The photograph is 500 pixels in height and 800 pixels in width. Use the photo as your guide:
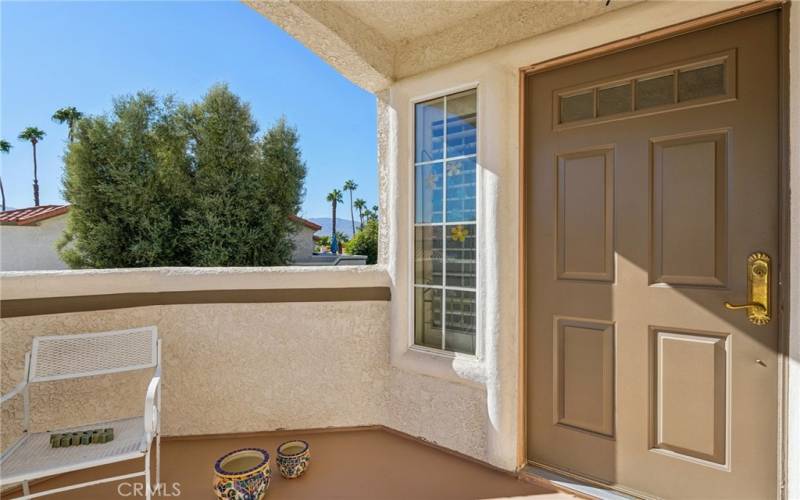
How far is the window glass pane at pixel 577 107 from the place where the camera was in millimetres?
1978

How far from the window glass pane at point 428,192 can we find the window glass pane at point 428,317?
0.50m

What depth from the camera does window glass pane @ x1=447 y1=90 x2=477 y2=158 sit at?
7.59 ft

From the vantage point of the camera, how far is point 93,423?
2.00 metres

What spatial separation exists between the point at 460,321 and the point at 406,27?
1.96 meters

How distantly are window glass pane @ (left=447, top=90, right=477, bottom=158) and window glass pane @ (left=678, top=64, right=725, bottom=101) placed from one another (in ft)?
3.39

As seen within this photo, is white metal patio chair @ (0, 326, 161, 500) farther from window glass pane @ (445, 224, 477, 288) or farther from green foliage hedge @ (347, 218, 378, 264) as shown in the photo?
green foliage hedge @ (347, 218, 378, 264)

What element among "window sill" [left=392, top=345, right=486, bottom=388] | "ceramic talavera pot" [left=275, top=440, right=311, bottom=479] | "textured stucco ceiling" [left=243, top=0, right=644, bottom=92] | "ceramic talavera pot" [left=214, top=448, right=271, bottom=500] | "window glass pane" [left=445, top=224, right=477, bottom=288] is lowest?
"ceramic talavera pot" [left=275, top=440, right=311, bottom=479]

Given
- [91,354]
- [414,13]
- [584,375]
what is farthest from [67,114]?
[584,375]

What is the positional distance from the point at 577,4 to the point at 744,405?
6.68 ft

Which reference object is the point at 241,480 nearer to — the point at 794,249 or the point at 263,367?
the point at 263,367

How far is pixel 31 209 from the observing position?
14.1 metres

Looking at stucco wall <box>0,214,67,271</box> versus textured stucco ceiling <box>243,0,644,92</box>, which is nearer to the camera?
textured stucco ceiling <box>243,0,644,92</box>

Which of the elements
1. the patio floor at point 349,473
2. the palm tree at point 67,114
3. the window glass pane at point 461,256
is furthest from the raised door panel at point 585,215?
the palm tree at point 67,114
